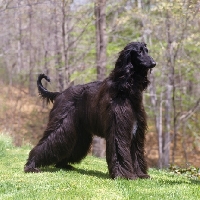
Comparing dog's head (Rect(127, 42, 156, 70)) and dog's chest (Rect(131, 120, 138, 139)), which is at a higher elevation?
dog's head (Rect(127, 42, 156, 70))

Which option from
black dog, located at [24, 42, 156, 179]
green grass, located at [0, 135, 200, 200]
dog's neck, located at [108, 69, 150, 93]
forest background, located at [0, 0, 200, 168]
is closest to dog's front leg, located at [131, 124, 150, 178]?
black dog, located at [24, 42, 156, 179]

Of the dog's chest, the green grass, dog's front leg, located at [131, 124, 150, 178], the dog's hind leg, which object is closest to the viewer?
the green grass

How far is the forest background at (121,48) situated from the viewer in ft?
41.4

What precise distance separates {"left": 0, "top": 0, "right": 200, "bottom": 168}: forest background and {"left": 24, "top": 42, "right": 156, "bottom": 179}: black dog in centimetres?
419

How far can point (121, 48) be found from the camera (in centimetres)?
1652

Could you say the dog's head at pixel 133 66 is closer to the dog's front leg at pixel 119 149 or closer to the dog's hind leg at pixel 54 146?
the dog's front leg at pixel 119 149

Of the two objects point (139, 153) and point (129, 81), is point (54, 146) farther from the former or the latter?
point (129, 81)

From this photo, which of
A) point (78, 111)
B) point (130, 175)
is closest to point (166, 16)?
point (78, 111)

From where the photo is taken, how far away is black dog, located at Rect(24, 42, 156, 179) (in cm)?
571

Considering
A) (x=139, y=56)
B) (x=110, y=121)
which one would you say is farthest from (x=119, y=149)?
(x=139, y=56)

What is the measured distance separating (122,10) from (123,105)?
1156 centimetres

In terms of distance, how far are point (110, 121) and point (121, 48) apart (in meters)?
11.1

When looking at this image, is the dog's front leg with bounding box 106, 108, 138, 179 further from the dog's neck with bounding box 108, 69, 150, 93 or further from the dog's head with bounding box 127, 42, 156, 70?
the dog's head with bounding box 127, 42, 156, 70

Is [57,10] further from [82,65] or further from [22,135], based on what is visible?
[22,135]
